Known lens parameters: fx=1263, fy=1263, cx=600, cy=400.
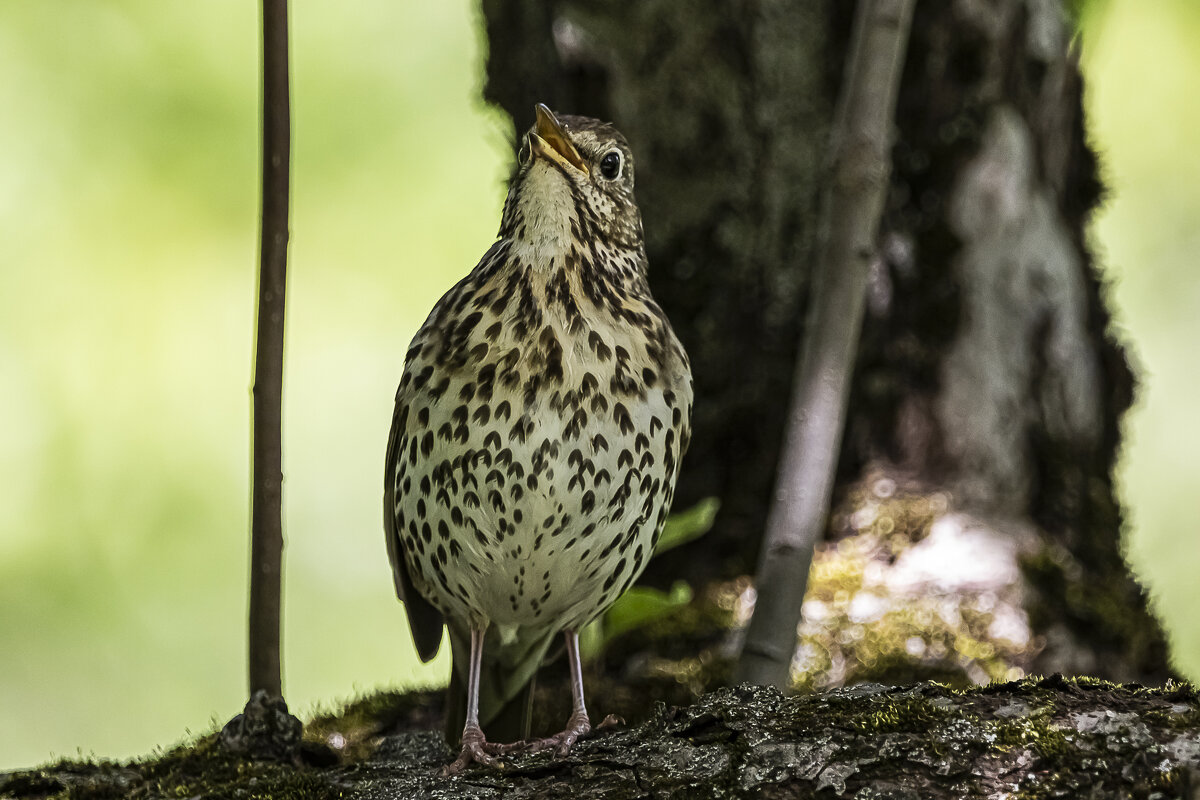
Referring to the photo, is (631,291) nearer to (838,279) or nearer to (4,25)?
(838,279)

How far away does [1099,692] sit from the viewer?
7.88ft

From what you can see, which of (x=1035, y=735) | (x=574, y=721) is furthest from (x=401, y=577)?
(x=1035, y=735)

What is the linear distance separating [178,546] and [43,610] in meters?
0.75

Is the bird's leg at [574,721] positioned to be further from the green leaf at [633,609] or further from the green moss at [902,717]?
the green moss at [902,717]

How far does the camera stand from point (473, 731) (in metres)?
3.23

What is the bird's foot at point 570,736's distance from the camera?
2.90 meters

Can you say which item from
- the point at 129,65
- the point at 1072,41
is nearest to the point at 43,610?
the point at 129,65

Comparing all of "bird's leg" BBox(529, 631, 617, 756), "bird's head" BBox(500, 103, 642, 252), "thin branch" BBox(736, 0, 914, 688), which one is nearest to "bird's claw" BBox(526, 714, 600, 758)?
"bird's leg" BBox(529, 631, 617, 756)

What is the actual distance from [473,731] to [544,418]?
823 mm

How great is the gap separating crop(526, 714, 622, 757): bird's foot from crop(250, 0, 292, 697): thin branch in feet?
2.29

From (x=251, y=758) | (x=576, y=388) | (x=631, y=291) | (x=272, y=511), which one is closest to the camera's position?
(x=272, y=511)

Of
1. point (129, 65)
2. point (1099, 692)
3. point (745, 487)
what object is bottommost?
point (1099, 692)

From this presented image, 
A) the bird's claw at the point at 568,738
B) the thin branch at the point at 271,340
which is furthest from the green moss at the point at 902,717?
the thin branch at the point at 271,340

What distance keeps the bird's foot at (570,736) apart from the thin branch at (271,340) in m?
0.70
